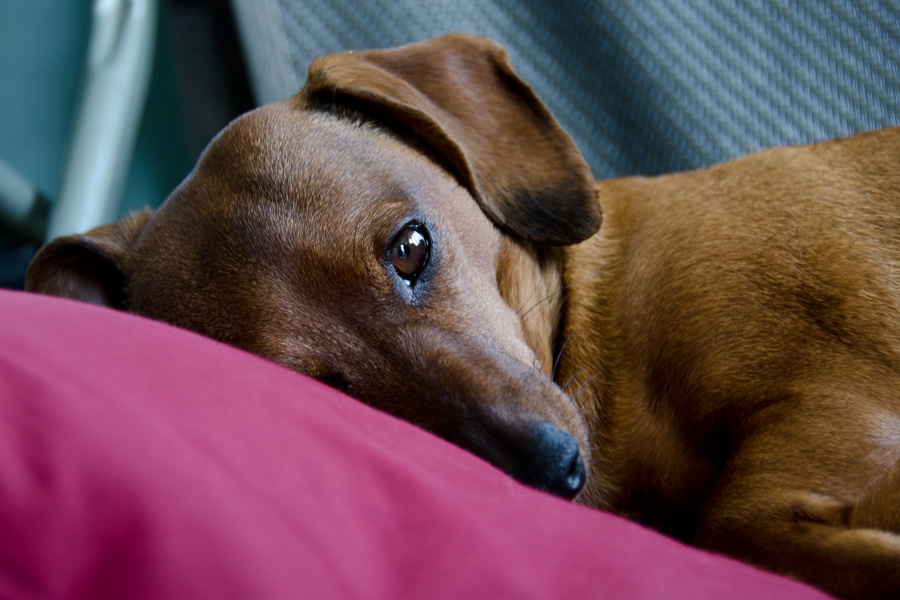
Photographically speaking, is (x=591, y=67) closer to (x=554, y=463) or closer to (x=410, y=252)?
(x=410, y=252)

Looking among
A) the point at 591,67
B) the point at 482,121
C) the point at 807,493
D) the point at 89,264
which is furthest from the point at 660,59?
the point at 89,264

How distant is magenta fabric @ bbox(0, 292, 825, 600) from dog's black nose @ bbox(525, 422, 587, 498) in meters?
0.20

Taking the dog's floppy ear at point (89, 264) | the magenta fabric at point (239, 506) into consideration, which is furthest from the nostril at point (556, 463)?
the dog's floppy ear at point (89, 264)

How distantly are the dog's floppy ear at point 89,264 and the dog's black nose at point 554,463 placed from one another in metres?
0.92

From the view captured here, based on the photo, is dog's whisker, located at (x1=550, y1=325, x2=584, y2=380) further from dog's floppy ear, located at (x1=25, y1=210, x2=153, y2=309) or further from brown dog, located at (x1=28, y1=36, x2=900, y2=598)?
dog's floppy ear, located at (x1=25, y1=210, x2=153, y2=309)

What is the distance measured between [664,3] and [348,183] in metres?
1.19

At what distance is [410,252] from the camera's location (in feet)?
4.00

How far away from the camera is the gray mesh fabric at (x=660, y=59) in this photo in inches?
70.2

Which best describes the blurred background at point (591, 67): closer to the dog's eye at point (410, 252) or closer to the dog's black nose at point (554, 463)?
the dog's eye at point (410, 252)

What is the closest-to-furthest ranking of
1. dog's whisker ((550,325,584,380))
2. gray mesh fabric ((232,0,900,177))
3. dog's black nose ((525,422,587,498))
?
1. dog's black nose ((525,422,587,498))
2. dog's whisker ((550,325,584,380))
3. gray mesh fabric ((232,0,900,177))

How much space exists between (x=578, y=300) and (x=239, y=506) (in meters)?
0.93

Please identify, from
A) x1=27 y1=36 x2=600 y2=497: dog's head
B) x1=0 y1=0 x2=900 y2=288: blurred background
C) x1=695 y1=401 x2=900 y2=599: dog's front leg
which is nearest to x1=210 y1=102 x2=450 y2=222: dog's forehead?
x1=27 y1=36 x2=600 y2=497: dog's head

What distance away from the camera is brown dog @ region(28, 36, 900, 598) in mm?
1013

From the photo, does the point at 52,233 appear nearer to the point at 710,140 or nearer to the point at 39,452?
the point at 39,452
